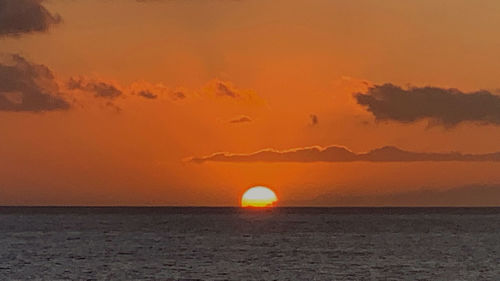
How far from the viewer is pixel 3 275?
61.8 m

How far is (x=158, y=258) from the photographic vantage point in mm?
77938

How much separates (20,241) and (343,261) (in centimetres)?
4442

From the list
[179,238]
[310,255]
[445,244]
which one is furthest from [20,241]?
[445,244]

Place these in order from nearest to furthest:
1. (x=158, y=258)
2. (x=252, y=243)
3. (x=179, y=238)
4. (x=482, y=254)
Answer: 1. (x=158, y=258)
2. (x=482, y=254)
3. (x=252, y=243)
4. (x=179, y=238)

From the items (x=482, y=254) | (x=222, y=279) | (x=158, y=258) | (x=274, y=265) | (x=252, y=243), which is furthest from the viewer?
(x=252, y=243)

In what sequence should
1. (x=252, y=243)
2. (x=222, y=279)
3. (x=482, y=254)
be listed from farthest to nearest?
(x=252, y=243)
(x=482, y=254)
(x=222, y=279)

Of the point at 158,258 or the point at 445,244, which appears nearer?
the point at 158,258

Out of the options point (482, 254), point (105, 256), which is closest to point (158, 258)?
point (105, 256)

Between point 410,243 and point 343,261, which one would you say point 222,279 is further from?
point 410,243

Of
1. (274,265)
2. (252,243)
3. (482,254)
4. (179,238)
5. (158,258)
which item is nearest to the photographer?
(274,265)

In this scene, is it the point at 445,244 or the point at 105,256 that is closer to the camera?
the point at 105,256

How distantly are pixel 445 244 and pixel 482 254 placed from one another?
53.6 ft

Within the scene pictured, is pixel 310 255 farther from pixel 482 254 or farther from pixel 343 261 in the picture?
pixel 482 254

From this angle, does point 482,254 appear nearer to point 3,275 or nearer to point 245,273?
point 245,273
